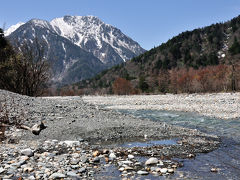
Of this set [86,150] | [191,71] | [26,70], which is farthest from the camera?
[191,71]

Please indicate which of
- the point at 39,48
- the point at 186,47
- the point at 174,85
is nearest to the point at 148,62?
the point at 186,47

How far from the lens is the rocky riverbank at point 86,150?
6051 millimetres

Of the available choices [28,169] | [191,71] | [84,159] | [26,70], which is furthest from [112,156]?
[191,71]

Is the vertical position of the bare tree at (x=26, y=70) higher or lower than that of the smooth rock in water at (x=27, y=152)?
higher

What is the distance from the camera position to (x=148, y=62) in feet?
654

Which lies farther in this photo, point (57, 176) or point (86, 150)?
point (86, 150)

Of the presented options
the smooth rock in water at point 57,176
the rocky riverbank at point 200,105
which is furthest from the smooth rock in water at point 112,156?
the rocky riverbank at point 200,105

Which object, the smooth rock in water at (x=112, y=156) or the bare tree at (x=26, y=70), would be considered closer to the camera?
the smooth rock in water at (x=112, y=156)

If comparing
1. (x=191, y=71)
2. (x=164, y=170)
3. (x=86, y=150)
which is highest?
(x=191, y=71)

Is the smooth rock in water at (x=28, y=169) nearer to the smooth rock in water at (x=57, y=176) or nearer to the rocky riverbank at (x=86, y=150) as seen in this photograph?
the rocky riverbank at (x=86, y=150)

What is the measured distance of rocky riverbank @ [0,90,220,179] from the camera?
19.9ft

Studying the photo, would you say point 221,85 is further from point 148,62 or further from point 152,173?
point 148,62

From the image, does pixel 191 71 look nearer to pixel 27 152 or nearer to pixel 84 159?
pixel 84 159

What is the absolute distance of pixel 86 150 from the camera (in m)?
8.00
